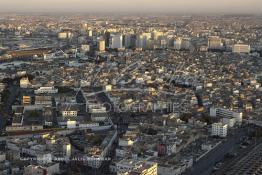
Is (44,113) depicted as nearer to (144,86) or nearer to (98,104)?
(98,104)

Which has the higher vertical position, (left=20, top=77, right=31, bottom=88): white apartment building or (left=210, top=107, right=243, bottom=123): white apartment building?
(left=210, top=107, right=243, bottom=123): white apartment building

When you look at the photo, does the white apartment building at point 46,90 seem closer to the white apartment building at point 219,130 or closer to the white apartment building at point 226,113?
the white apartment building at point 226,113

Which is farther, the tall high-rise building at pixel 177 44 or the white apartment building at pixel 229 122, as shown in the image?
the tall high-rise building at pixel 177 44

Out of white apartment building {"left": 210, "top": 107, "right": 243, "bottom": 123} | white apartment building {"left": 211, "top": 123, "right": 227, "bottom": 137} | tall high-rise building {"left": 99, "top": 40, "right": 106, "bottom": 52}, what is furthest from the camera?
tall high-rise building {"left": 99, "top": 40, "right": 106, "bottom": 52}

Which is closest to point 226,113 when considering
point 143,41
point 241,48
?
point 241,48

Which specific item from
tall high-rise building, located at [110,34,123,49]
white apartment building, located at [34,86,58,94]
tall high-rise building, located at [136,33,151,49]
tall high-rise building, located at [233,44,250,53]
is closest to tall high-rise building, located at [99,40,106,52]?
tall high-rise building, located at [110,34,123,49]

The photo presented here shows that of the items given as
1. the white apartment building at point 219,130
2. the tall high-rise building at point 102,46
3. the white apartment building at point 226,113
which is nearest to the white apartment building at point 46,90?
the white apartment building at point 226,113

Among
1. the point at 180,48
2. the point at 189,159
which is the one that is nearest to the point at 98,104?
the point at 189,159

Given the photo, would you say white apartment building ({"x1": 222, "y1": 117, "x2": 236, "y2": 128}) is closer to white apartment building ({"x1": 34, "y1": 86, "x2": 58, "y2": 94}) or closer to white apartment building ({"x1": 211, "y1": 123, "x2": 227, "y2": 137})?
white apartment building ({"x1": 211, "y1": 123, "x2": 227, "y2": 137})

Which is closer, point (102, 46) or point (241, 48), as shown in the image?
point (241, 48)

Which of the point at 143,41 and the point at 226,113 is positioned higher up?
Result: the point at 226,113

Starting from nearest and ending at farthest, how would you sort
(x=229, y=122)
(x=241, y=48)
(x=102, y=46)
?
(x=229, y=122) → (x=241, y=48) → (x=102, y=46)

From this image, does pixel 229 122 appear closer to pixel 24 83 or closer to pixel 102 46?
pixel 24 83

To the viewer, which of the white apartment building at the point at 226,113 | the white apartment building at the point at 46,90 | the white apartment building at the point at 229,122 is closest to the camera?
the white apartment building at the point at 229,122
